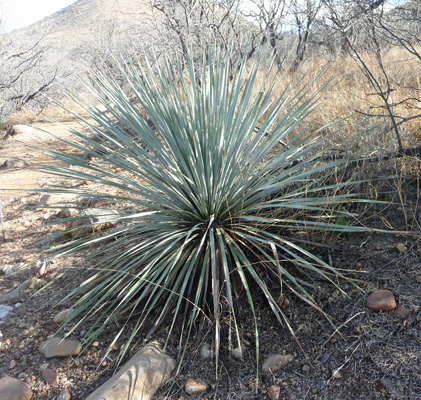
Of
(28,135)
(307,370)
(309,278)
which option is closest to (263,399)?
(307,370)

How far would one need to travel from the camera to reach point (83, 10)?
178 ft

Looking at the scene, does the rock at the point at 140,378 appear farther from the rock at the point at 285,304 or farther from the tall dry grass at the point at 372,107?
the tall dry grass at the point at 372,107

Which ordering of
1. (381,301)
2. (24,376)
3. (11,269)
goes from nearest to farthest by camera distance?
(381,301), (24,376), (11,269)

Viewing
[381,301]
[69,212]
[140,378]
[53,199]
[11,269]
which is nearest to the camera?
[140,378]

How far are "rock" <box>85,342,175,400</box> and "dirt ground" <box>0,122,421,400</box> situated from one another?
0.06m

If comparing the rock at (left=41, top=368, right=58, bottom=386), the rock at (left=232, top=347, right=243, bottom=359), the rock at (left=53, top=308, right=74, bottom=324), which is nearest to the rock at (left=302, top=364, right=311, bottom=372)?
the rock at (left=232, top=347, right=243, bottom=359)

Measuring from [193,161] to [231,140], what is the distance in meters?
0.29

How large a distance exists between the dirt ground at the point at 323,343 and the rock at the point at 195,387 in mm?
21

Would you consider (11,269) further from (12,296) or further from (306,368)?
(306,368)

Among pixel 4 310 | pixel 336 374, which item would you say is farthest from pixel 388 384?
pixel 4 310

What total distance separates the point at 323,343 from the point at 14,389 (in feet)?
4.92

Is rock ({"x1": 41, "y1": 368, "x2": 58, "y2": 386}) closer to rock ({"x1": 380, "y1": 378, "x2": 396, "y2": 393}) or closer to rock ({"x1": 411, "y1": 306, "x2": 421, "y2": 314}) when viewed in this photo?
rock ({"x1": 380, "y1": 378, "x2": 396, "y2": 393})

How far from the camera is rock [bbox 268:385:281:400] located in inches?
64.5

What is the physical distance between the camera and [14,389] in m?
1.88
